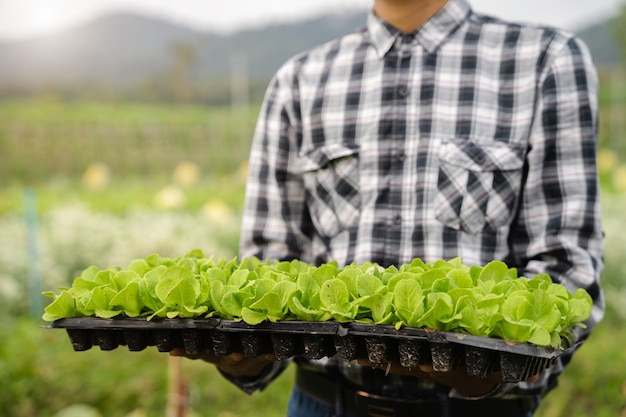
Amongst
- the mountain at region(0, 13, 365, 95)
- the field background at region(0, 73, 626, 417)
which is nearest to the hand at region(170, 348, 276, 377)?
the field background at region(0, 73, 626, 417)

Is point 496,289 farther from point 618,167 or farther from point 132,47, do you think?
point 132,47

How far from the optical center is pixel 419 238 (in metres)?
1.14

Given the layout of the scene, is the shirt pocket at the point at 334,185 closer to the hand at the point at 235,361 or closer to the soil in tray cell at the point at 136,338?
the hand at the point at 235,361

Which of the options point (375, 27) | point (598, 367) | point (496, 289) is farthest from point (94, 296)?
point (598, 367)

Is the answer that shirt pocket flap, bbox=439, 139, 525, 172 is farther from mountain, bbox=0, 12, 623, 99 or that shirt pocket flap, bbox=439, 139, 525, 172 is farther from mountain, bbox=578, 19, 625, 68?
mountain, bbox=578, 19, 625, 68

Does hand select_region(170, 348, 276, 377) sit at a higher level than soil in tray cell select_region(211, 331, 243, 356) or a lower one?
lower

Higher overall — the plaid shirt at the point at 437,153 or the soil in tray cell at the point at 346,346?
the plaid shirt at the point at 437,153

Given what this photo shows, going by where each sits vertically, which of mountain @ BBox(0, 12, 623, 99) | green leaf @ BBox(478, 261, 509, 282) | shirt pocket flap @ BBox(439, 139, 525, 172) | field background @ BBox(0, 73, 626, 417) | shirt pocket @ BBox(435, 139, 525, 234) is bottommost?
field background @ BBox(0, 73, 626, 417)

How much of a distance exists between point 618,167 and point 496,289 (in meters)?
5.95

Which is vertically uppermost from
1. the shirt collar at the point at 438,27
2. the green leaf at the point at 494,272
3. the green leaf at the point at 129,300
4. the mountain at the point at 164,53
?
the shirt collar at the point at 438,27

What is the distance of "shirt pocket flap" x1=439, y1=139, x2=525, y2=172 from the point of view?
3.61ft

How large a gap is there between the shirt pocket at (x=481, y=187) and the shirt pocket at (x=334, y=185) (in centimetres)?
15

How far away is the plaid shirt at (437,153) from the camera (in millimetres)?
1081

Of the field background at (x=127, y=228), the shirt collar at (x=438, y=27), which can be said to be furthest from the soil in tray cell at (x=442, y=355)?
the field background at (x=127, y=228)
